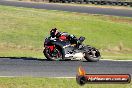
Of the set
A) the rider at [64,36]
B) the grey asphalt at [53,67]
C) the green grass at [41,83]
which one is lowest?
the grey asphalt at [53,67]

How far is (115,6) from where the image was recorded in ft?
233

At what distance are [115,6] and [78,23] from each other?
2742 centimetres

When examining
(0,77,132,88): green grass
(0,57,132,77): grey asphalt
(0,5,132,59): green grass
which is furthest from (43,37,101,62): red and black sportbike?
(0,5,132,59): green grass

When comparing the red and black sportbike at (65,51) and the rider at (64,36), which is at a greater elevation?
the rider at (64,36)

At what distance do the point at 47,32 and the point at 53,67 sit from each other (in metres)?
20.1

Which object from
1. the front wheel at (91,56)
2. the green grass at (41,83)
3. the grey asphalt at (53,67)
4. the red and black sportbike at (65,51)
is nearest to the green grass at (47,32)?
the red and black sportbike at (65,51)

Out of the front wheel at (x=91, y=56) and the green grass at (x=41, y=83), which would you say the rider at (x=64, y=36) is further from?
the green grass at (x=41, y=83)

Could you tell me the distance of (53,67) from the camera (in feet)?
64.0

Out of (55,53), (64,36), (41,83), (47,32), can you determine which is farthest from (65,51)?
(47,32)

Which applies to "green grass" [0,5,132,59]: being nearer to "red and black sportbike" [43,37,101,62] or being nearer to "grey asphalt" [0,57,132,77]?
"red and black sportbike" [43,37,101,62]

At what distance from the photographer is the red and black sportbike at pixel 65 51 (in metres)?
21.3

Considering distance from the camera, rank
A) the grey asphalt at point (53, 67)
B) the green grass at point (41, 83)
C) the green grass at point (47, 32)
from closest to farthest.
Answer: the green grass at point (41, 83) < the grey asphalt at point (53, 67) < the green grass at point (47, 32)

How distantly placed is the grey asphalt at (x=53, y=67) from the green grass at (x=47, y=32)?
11.5 m

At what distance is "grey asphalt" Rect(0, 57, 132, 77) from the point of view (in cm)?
1792
